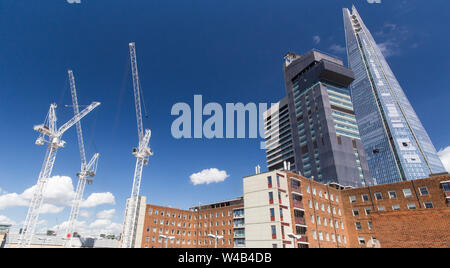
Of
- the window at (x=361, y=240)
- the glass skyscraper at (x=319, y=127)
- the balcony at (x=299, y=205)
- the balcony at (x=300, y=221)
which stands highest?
the glass skyscraper at (x=319, y=127)

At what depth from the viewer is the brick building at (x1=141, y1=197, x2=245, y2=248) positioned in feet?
270

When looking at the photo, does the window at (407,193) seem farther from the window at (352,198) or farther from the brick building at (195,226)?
the brick building at (195,226)

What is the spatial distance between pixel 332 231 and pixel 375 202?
1297cm

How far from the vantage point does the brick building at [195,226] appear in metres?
82.3

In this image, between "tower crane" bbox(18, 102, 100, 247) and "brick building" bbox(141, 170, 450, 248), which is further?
"tower crane" bbox(18, 102, 100, 247)

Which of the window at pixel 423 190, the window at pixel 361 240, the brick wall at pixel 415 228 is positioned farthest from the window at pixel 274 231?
the window at pixel 423 190

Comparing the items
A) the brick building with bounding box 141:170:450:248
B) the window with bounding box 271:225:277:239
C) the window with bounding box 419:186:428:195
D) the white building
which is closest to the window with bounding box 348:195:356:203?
the brick building with bounding box 141:170:450:248

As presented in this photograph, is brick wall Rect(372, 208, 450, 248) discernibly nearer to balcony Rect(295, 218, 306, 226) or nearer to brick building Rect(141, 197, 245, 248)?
→ balcony Rect(295, 218, 306, 226)

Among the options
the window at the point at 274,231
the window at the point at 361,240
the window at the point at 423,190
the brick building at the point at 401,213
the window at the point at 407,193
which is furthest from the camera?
the window at the point at 361,240

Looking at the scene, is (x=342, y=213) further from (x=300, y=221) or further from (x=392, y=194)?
(x=300, y=221)

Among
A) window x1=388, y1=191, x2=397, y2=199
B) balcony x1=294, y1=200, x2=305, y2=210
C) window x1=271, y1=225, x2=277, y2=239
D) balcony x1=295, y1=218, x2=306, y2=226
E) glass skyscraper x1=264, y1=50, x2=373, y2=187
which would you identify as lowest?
Answer: window x1=271, y1=225, x2=277, y2=239

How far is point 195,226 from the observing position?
95.5m
